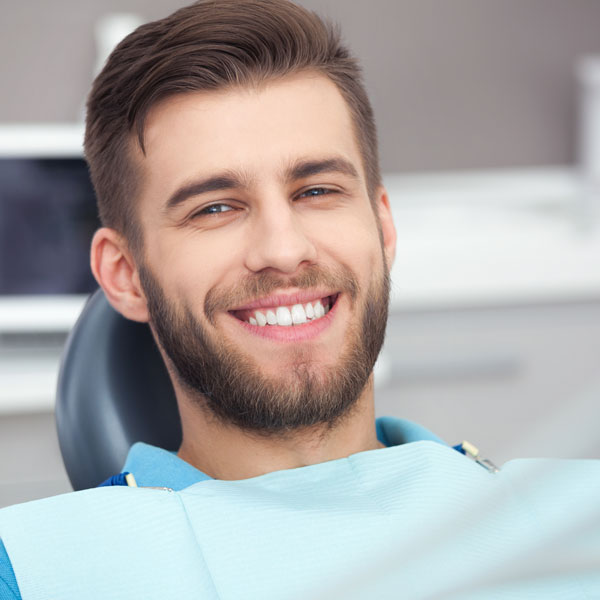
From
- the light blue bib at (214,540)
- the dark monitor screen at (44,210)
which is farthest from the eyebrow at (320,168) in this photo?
the dark monitor screen at (44,210)

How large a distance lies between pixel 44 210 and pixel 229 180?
110 cm

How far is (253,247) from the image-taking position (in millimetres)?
947

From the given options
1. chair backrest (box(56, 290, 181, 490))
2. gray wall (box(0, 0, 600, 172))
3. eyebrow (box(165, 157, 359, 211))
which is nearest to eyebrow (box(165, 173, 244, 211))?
eyebrow (box(165, 157, 359, 211))

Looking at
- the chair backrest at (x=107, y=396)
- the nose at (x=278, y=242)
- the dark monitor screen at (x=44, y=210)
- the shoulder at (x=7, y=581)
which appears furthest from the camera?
the dark monitor screen at (x=44, y=210)

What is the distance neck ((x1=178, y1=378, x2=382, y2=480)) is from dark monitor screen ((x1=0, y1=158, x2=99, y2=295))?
1.02 meters

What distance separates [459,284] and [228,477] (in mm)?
1196

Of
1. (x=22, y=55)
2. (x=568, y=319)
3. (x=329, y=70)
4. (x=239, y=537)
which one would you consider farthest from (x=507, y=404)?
(x=22, y=55)

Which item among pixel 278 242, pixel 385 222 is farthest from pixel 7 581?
pixel 385 222

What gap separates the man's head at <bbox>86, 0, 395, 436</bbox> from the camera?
3.14 feet

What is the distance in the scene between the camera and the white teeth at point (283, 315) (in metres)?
0.96

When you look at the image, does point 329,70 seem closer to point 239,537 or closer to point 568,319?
point 239,537

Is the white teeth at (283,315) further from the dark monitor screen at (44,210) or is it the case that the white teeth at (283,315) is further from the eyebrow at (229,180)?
the dark monitor screen at (44,210)

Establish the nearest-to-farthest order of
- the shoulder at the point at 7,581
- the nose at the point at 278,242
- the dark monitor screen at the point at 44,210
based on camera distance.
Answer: the shoulder at the point at 7,581 → the nose at the point at 278,242 → the dark monitor screen at the point at 44,210

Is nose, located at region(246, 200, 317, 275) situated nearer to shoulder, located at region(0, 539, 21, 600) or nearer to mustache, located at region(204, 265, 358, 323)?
mustache, located at region(204, 265, 358, 323)
